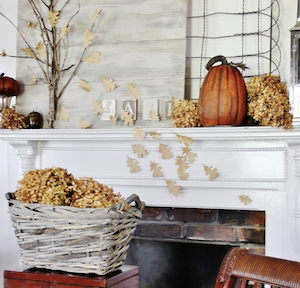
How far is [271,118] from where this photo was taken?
63.9 inches

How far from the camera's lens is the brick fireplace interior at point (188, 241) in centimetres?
192

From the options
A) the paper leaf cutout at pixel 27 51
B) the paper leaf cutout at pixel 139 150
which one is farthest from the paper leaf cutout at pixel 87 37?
the paper leaf cutout at pixel 139 150

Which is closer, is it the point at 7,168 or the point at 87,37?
the point at 87,37

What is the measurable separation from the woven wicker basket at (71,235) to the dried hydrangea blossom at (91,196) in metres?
0.04

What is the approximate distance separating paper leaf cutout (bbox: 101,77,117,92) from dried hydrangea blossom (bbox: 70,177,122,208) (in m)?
0.81

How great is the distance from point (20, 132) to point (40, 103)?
0.57 feet

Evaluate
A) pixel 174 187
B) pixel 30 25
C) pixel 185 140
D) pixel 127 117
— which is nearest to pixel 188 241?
pixel 174 187

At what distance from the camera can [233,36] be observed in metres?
1.88

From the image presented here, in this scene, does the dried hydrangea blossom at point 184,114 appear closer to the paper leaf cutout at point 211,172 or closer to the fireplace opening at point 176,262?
the paper leaf cutout at point 211,172

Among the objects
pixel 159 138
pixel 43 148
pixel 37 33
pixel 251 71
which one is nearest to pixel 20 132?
pixel 43 148

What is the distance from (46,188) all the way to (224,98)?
2.59 ft

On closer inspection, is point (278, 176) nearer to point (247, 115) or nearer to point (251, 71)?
point (247, 115)

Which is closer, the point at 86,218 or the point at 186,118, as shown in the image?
the point at 86,218

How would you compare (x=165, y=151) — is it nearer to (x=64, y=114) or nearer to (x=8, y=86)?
(x=64, y=114)
